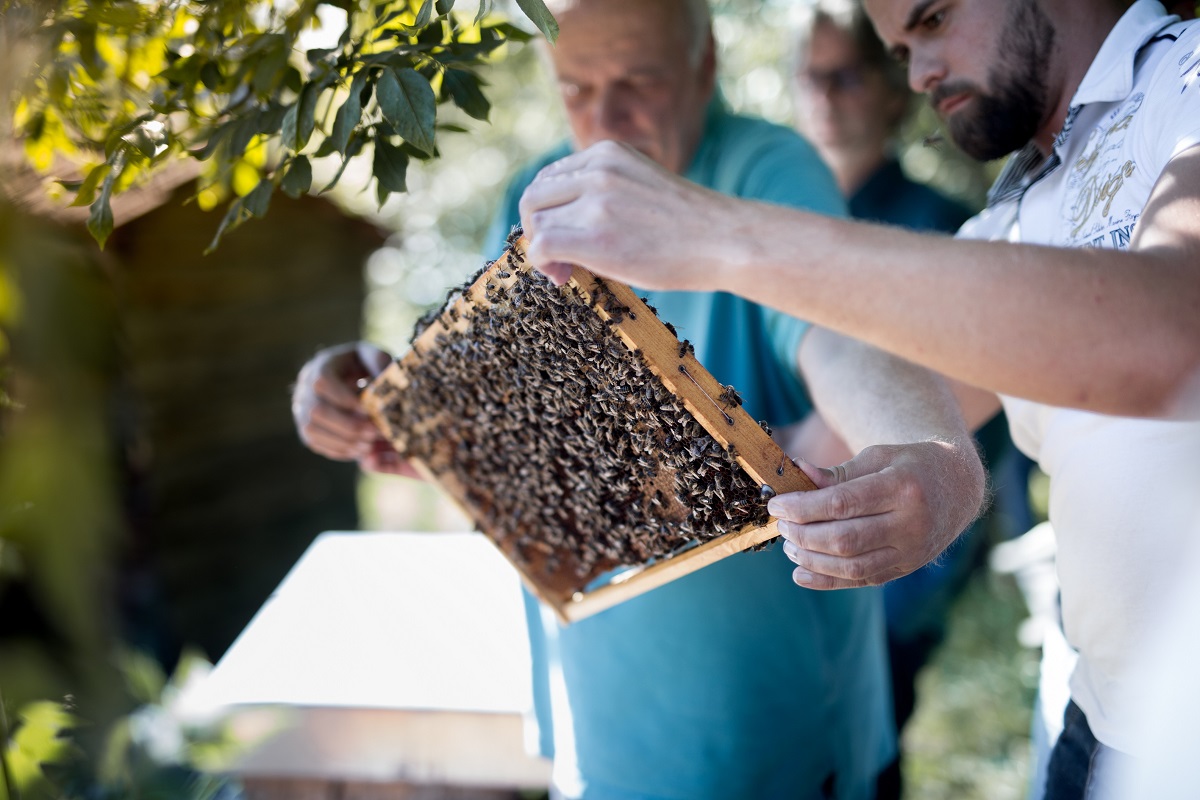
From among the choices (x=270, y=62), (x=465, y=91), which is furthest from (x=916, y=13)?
(x=270, y=62)

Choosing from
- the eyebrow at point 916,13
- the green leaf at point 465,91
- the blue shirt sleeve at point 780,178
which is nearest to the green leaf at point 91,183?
the green leaf at point 465,91

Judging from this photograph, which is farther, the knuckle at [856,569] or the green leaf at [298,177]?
the green leaf at [298,177]

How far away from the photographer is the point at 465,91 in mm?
1560

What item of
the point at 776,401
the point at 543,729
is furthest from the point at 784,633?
the point at 543,729

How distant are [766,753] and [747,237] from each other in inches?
53.3

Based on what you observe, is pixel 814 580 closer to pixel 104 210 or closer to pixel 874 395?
pixel 874 395

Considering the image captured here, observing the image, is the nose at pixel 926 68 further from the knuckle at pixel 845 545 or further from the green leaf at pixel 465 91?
the knuckle at pixel 845 545

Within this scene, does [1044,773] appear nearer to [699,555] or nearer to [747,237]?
[699,555]

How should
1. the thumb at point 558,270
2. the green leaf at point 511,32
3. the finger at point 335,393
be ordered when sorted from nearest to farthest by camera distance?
1. the thumb at point 558,270
2. the green leaf at point 511,32
3. the finger at point 335,393

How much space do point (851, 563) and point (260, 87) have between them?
122cm

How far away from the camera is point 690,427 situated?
1370mm

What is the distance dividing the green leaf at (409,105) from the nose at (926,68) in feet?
3.29

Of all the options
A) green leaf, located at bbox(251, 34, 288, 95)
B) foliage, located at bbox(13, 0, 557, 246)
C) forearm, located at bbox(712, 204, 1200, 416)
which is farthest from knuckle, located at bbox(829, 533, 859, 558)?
green leaf, located at bbox(251, 34, 288, 95)

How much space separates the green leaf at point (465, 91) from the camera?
5.10ft
